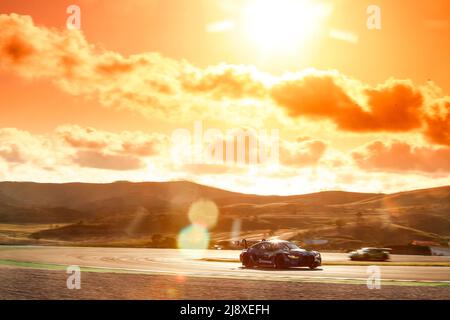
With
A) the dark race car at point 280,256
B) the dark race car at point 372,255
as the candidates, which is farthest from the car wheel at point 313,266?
the dark race car at point 372,255

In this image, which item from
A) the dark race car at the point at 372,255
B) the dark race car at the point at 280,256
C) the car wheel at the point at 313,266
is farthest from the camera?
the dark race car at the point at 372,255

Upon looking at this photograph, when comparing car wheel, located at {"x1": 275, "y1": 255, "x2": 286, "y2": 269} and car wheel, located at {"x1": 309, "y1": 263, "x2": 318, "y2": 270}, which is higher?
car wheel, located at {"x1": 275, "y1": 255, "x2": 286, "y2": 269}

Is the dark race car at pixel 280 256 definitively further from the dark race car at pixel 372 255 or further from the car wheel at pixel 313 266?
the dark race car at pixel 372 255

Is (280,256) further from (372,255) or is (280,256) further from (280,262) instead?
(372,255)

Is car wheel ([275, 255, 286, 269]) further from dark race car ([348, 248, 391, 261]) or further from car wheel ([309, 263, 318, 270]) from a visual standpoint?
dark race car ([348, 248, 391, 261])

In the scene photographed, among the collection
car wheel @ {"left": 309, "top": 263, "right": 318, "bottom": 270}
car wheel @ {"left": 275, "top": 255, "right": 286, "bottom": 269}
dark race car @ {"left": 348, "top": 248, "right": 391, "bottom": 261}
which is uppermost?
dark race car @ {"left": 348, "top": 248, "right": 391, "bottom": 261}

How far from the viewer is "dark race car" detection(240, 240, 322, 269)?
29953 mm

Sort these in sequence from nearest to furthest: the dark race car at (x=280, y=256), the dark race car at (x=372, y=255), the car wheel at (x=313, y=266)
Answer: the dark race car at (x=280, y=256) → the car wheel at (x=313, y=266) → the dark race car at (x=372, y=255)

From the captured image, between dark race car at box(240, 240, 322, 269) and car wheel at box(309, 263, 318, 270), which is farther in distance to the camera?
car wheel at box(309, 263, 318, 270)

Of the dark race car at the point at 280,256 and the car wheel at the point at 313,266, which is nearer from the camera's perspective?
the dark race car at the point at 280,256

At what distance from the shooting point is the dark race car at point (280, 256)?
2995 cm

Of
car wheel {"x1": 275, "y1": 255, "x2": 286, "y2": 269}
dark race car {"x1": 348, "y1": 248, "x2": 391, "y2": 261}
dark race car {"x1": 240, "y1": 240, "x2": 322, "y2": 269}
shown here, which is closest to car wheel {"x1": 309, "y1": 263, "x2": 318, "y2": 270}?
dark race car {"x1": 240, "y1": 240, "x2": 322, "y2": 269}

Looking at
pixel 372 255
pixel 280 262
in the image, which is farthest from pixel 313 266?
pixel 372 255
